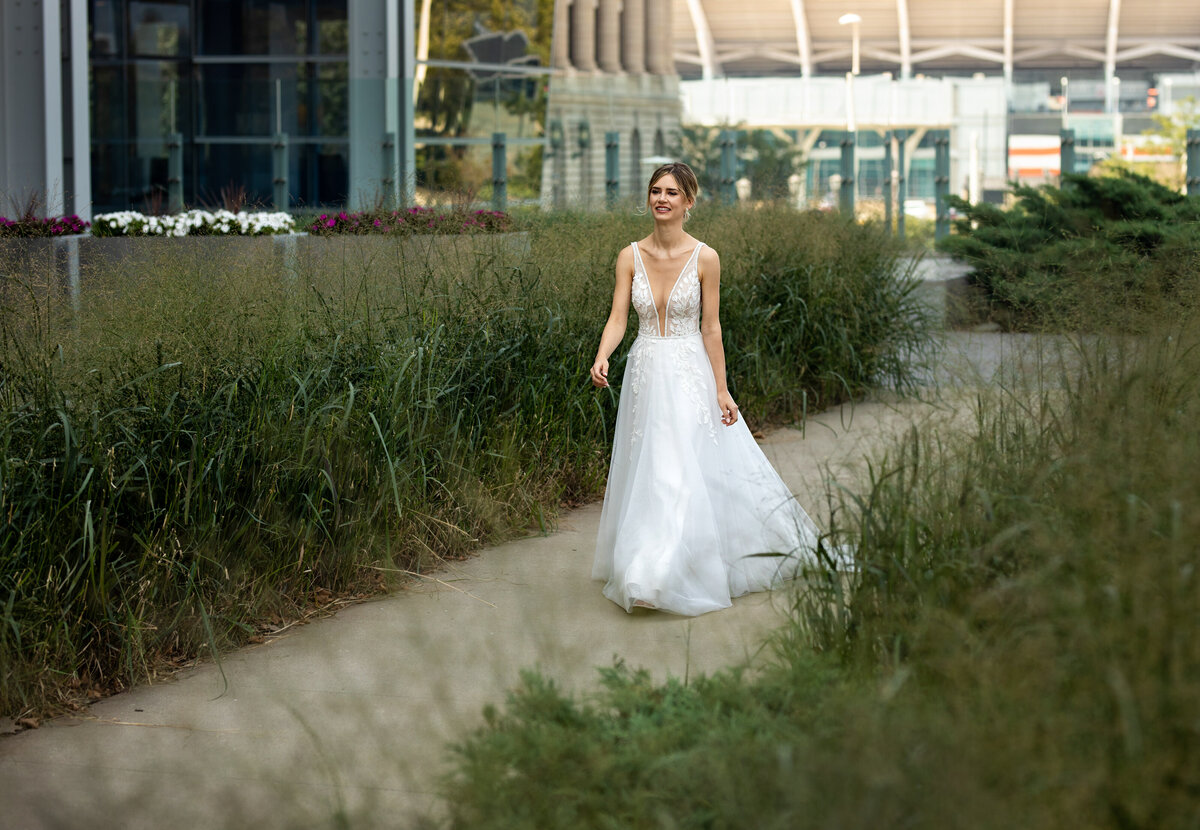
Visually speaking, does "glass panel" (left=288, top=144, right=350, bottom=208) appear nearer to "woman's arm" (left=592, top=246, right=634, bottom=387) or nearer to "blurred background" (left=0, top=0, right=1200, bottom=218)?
"blurred background" (left=0, top=0, right=1200, bottom=218)

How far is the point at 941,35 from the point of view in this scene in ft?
Result: 195

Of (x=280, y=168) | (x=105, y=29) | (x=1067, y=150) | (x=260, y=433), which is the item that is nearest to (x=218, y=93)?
(x=105, y=29)

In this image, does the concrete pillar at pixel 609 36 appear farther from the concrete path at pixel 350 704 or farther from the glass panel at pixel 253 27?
the concrete path at pixel 350 704

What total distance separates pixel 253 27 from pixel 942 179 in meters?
11.2

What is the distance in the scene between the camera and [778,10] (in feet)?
197

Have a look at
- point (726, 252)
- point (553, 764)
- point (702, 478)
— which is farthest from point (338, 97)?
point (553, 764)

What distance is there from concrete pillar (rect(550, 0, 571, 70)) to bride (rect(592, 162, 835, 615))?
18764 millimetres

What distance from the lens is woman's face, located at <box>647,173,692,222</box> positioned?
5.11 meters

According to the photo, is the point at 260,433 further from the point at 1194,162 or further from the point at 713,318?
the point at 1194,162

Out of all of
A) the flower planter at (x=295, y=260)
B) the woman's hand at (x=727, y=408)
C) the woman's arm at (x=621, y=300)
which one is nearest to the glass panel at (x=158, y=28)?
the flower planter at (x=295, y=260)

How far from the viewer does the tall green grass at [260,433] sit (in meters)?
4.10

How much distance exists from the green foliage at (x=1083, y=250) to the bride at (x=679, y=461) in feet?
4.42

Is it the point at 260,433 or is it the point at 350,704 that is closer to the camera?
the point at 350,704

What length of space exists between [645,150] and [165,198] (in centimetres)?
876
